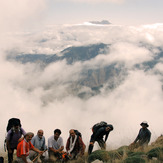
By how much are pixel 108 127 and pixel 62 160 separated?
3198 mm

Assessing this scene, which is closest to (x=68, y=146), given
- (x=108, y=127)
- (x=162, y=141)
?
(x=108, y=127)

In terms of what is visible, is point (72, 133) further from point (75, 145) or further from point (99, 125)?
point (99, 125)

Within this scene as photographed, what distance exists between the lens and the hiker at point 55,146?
12.0 metres

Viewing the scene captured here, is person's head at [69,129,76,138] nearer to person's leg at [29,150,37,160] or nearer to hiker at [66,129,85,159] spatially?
hiker at [66,129,85,159]

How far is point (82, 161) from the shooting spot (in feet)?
34.8

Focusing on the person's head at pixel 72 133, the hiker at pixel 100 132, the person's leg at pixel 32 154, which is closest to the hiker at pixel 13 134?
the person's leg at pixel 32 154

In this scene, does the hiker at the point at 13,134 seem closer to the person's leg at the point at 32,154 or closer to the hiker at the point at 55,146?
the person's leg at the point at 32,154

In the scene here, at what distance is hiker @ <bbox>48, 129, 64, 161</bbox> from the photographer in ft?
39.2

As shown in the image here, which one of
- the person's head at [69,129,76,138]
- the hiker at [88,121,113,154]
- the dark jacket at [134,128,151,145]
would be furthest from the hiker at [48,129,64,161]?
the dark jacket at [134,128,151,145]

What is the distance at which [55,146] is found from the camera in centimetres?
1250

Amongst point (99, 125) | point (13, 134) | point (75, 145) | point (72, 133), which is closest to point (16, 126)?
point (13, 134)

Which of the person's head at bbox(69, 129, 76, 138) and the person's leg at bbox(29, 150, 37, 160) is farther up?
the person's head at bbox(69, 129, 76, 138)

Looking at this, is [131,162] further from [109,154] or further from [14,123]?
[14,123]

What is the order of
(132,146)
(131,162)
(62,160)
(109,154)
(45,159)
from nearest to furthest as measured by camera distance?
(131,162) → (109,154) → (62,160) → (45,159) → (132,146)
